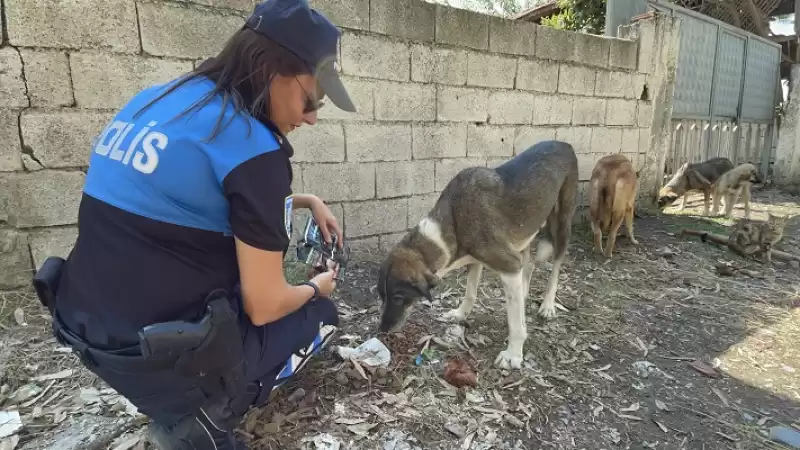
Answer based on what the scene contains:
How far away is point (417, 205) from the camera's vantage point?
17.6 feet

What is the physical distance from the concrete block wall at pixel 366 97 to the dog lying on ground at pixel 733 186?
1865 millimetres

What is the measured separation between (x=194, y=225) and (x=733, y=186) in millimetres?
9691

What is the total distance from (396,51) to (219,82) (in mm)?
3454

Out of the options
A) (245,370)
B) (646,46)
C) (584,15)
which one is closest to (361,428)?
(245,370)

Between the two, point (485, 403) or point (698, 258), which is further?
point (698, 258)

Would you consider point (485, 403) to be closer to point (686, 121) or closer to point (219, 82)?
point (219, 82)

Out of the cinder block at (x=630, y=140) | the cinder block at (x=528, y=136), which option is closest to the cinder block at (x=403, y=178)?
the cinder block at (x=528, y=136)

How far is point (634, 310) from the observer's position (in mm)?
4516

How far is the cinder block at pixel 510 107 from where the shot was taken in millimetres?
5730

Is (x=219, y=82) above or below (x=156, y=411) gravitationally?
above

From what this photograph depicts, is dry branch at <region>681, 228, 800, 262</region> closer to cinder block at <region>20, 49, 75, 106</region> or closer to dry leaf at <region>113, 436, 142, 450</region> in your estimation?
dry leaf at <region>113, 436, 142, 450</region>

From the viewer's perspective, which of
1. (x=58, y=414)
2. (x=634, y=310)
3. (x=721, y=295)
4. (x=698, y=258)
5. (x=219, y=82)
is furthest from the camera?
(x=698, y=258)

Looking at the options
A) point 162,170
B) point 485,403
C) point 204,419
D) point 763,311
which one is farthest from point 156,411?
point 763,311

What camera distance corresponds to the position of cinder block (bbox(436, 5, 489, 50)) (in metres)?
5.03
